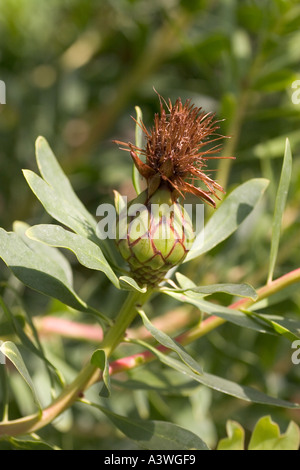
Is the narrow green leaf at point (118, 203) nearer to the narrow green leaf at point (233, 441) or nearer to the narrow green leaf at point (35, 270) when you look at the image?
the narrow green leaf at point (35, 270)

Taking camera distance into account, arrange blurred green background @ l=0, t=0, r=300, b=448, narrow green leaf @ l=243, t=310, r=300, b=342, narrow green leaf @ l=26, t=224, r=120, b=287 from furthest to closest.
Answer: blurred green background @ l=0, t=0, r=300, b=448, narrow green leaf @ l=243, t=310, r=300, b=342, narrow green leaf @ l=26, t=224, r=120, b=287

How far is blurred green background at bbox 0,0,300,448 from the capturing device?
53.2 inches

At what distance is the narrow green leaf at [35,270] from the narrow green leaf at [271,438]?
259 mm

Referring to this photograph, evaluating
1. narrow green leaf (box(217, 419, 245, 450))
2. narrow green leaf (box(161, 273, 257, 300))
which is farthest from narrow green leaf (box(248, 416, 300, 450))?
narrow green leaf (box(161, 273, 257, 300))

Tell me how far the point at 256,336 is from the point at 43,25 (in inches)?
37.1

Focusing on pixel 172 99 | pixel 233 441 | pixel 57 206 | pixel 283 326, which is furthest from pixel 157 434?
pixel 172 99

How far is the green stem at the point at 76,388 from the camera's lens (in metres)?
0.79

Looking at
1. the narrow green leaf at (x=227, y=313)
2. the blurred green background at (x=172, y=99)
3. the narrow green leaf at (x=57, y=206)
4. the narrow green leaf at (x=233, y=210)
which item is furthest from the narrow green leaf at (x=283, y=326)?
the blurred green background at (x=172, y=99)

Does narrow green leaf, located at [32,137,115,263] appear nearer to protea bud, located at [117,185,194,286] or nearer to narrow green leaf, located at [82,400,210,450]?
protea bud, located at [117,185,194,286]

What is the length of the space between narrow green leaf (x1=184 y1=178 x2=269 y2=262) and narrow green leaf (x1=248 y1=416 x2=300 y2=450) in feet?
0.86

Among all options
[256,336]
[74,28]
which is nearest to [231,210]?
[256,336]

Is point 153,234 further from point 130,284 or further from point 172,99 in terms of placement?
point 172,99

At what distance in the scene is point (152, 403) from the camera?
1.22 metres

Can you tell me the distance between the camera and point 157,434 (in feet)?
2.72
